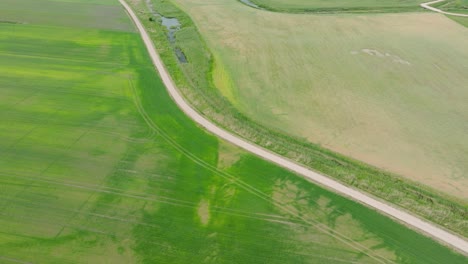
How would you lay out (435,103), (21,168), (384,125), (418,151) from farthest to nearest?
1. (435,103)
2. (384,125)
3. (418,151)
4. (21,168)

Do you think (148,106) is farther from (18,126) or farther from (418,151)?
(418,151)

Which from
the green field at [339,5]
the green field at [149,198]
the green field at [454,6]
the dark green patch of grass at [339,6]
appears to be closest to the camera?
the green field at [149,198]

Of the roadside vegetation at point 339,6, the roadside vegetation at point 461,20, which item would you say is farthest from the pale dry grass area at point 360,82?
the roadside vegetation at point 339,6

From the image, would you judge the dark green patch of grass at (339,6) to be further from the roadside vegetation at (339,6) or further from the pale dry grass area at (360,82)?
the pale dry grass area at (360,82)

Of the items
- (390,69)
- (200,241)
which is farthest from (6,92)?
(390,69)

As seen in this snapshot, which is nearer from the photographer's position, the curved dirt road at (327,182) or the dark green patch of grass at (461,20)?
the curved dirt road at (327,182)

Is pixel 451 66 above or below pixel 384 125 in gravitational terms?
above
